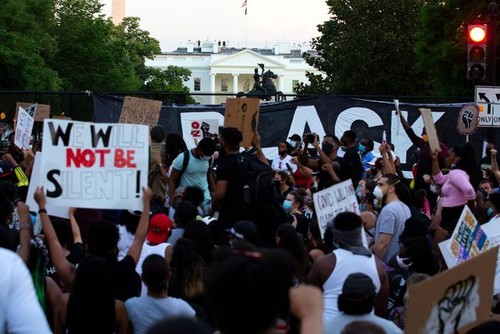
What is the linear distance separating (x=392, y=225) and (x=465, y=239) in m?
1.71

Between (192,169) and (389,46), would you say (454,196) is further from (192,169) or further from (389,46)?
(389,46)

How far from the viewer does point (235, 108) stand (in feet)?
36.5

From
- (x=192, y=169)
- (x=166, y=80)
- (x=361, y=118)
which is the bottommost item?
(x=192, y=169)

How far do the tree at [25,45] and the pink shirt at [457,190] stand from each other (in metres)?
31.2

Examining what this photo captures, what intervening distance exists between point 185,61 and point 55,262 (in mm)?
144139

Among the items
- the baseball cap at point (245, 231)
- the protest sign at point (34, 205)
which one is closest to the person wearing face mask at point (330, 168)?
the baseball cap at point (245, 231)

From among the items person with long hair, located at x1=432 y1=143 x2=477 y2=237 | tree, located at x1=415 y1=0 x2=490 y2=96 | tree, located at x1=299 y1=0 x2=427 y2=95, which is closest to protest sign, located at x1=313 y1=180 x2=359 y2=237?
person with long hair, located at x1=432 y1=143 x2=477 y2=237

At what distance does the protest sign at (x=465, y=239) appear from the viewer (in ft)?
21.2

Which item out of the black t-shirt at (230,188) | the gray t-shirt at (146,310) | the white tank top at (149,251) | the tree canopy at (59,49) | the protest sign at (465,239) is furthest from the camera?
the tree canopy at (59,49)

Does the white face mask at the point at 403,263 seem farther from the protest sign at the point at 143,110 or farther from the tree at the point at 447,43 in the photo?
the tree at the point at 447,43

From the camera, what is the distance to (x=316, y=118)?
62.0ft

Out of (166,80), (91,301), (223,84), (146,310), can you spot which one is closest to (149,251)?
(146,310)

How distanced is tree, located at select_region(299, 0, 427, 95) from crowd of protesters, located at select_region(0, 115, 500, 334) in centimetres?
3173

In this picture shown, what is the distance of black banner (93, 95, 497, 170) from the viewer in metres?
18.7
